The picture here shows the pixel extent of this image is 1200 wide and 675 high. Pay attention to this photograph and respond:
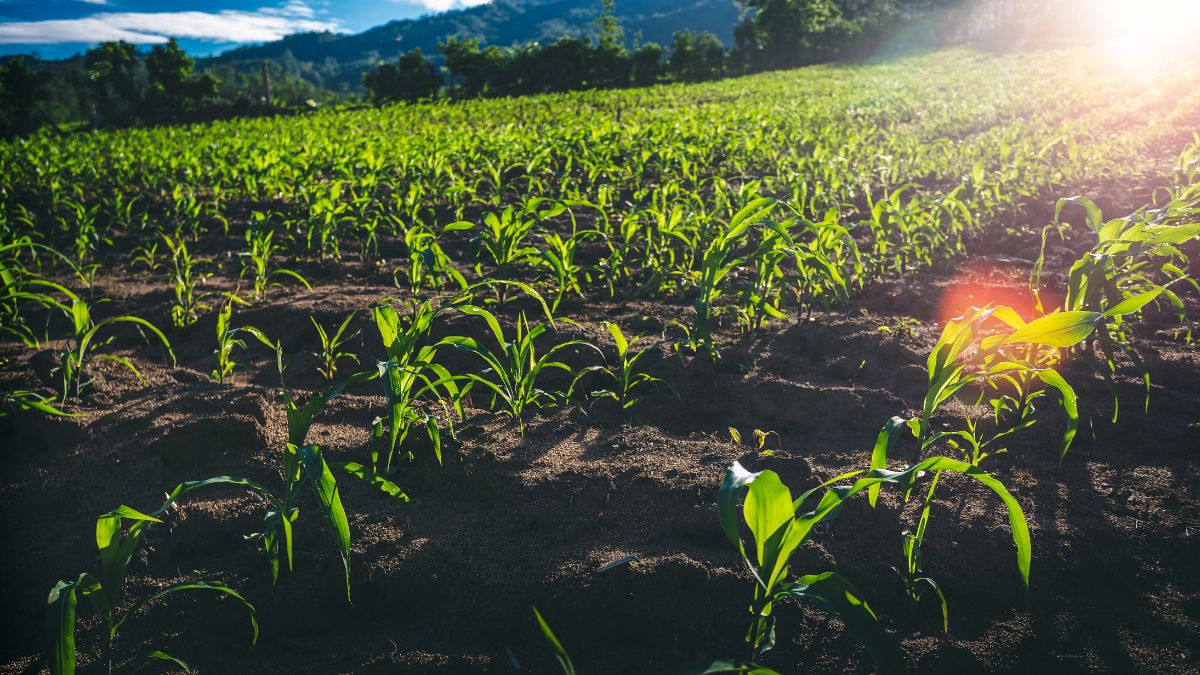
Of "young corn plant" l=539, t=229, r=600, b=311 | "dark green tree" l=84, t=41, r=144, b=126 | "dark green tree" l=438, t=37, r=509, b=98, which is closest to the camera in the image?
"young corn plant" l=539, t=229, r=600, b=311

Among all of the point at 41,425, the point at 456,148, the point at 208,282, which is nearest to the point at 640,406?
the point at 41,425

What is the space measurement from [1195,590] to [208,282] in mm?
4447

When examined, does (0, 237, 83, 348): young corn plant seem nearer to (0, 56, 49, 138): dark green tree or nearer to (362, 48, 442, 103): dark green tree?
(362, 48, 442, 103): dark green tree

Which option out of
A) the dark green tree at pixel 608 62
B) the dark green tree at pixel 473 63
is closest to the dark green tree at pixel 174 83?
the dark green tree at pixel 473 63

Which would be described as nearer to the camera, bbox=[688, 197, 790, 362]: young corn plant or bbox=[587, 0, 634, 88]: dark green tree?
bbox=[688, 197, 790, 362]: young corn plant

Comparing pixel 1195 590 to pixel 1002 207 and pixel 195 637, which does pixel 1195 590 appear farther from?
pixel 1002 207

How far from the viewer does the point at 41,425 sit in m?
2.21

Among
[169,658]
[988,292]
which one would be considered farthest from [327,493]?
[988,292]

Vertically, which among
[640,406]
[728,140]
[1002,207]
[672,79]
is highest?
[672,79]

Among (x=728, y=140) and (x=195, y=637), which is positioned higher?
(x=728, y=140)

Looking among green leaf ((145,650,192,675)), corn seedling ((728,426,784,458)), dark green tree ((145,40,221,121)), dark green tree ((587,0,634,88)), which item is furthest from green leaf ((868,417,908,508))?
dark green tree ((145,40,221,121))

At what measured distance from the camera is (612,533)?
1717 mm

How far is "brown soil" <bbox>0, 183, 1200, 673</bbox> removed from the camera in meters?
1.43

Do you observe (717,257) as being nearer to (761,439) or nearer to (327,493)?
(761,439)
